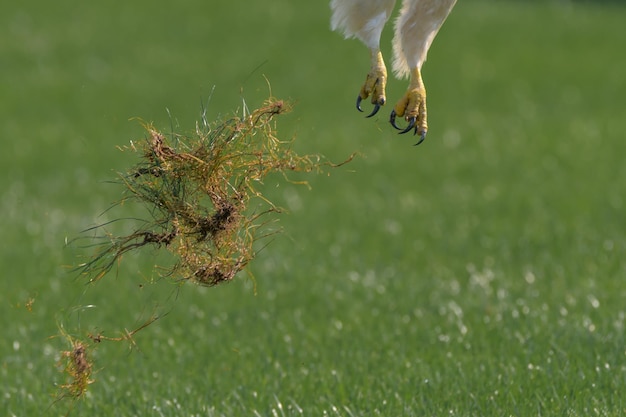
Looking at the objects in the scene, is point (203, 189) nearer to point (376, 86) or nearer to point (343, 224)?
point (376, 86)

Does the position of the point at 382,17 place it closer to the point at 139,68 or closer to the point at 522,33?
the point at 139,68

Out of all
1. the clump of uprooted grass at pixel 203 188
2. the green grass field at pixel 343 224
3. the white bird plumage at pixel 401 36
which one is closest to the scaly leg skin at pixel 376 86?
the white bird plumage at pixel 401 36

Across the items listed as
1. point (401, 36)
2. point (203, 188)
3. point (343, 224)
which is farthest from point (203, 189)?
point (343, 224)

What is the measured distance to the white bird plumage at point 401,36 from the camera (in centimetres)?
602

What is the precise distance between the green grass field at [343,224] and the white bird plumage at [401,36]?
276 millimetres

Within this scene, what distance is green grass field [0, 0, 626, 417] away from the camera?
6.77 m

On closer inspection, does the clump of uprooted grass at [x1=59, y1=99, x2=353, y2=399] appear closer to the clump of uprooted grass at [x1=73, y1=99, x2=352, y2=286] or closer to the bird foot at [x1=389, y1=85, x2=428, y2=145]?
the clump of uprooted grass at [x1=73, y1=99, x2=352, y2=286]

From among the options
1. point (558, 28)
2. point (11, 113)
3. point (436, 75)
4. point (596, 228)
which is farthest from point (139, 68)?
point (596, 228)

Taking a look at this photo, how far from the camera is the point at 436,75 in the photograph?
20.0m

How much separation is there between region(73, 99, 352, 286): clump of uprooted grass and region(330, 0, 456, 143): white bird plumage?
2.28ft

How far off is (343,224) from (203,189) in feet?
23.0

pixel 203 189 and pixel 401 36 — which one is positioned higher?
pixel 203 189

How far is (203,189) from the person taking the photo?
538 cm

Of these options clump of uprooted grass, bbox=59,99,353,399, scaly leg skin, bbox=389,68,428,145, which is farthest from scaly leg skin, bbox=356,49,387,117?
clump of uprooted grass, bbox=59,99,353,399
